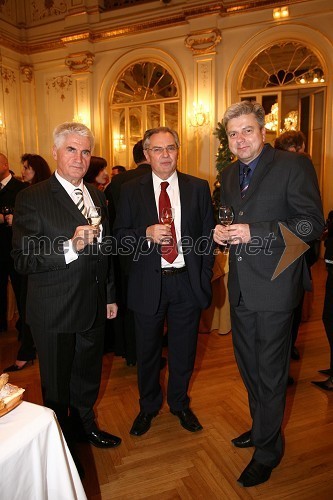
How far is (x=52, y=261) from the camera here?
186cm

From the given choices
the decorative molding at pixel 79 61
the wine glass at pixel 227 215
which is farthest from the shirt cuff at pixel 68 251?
the decorative molding at pixel 79 61

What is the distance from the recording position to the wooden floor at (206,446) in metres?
2.03

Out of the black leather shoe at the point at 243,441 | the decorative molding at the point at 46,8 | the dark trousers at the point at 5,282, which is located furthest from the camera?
the decorative molding at the point at 46,8

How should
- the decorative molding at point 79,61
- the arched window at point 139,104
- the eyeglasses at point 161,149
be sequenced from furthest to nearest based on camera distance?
1. the decorative molding at point 79,61
2. the arched window at point 139,104
3. the eyeglasses at point 161,149

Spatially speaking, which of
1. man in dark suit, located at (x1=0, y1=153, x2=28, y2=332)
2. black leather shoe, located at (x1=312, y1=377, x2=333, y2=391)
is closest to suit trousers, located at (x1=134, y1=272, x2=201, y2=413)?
black leather shoe, located at (x1=312, y1=377, x2=333, y2=391)

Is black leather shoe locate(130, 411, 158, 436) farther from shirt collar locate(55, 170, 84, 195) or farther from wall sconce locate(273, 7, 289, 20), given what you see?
wall sconce locate(273, 7, 289, 20)

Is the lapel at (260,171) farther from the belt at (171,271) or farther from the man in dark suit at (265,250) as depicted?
the belt at (171,271)

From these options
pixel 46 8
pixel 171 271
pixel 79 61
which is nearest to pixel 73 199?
pixel 171 271

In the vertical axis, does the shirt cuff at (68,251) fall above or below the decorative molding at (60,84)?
below

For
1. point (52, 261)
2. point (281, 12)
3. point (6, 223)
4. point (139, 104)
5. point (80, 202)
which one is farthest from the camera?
point (139, 104)

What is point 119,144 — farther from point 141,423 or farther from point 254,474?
point 254,474

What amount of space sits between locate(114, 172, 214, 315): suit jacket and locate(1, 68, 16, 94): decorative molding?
877 centimetres

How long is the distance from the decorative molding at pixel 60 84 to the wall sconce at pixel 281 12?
16.6 feet

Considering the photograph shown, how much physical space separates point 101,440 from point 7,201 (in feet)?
8.39
